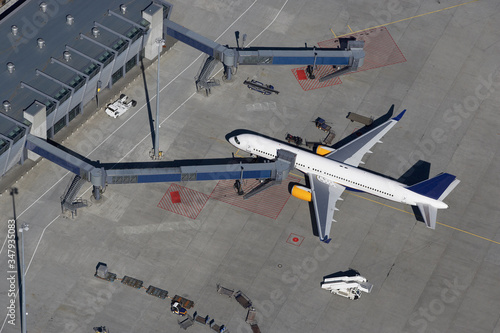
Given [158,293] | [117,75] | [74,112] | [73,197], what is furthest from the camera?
[117,75]

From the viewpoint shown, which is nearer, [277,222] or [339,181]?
[277,222]

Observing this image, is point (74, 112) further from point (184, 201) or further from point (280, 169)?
point (280, 169)

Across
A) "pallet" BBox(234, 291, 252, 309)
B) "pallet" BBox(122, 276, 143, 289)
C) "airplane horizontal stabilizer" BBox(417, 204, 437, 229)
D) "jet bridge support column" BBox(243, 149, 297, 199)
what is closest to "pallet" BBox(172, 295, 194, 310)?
"pallet" BBox(122, 276, 143, 289)

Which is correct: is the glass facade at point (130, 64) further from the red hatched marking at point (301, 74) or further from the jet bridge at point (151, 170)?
the red hatched marking at point (301, 74)

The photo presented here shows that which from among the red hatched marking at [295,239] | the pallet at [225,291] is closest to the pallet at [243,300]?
the pallet at [225,291]

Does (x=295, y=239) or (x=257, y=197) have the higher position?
(x=257, y=197)

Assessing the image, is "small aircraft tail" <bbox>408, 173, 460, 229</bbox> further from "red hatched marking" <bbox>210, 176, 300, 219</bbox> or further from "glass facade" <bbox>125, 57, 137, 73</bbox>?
"glass facade" <bbox>125, 57, 137, 73</bbox>

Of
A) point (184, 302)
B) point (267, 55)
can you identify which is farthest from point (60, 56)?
point (184, 302)

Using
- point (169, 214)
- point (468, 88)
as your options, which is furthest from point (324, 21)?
point (169, 214)
